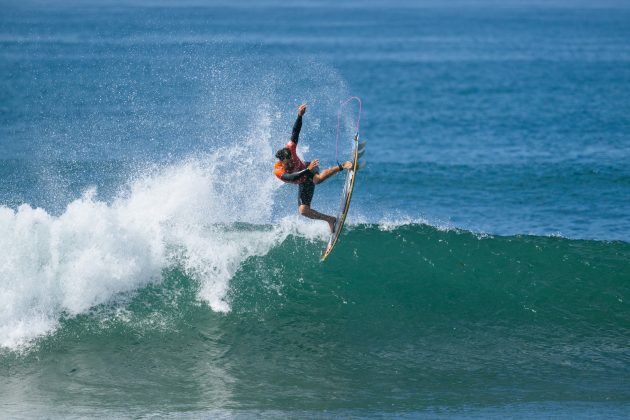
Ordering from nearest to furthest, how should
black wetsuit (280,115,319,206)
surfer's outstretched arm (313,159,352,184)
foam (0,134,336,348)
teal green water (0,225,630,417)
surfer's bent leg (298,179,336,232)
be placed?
teal green water (0,225,630,417) < surfer's outstretched arm (313,159,352,184) < black wetsuit (280,115,319,206) < foam (0,134,336,348) < surfer's bent leg (298,179,336,232)

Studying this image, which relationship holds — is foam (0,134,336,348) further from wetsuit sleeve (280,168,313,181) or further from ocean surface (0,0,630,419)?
wetsuit sleeve (280,168,313,181)

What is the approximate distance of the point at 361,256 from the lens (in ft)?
47.1

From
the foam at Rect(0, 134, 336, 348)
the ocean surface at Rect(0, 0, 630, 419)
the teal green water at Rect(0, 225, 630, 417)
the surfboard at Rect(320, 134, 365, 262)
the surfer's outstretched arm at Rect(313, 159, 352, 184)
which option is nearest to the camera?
the teal green water at Rect(0, 225, 630, 417)

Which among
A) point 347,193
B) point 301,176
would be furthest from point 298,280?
point 301,176

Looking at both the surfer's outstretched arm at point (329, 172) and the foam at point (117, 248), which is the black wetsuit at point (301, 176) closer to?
the surfer's outstretched arm at point (329, 172)

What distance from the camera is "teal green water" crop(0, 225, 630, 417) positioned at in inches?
400

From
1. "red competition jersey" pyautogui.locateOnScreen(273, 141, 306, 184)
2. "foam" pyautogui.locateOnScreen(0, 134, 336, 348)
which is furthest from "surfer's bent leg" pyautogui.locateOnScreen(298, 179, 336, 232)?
"foam" pyautogui.locateOnScreen(0, 134, 336, 348)

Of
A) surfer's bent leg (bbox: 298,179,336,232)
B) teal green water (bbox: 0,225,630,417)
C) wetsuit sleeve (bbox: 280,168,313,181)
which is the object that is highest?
wetsuit sleeve (bbox: 280,168,313,181)

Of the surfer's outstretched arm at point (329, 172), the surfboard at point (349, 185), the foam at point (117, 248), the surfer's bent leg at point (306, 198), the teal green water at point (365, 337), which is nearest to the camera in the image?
the teal green water at point (365, 337)

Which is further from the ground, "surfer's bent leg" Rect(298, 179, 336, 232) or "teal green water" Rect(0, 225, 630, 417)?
"surfer's bent leg" Rect(298, 179, 336, 232)

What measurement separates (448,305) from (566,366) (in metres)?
2.32

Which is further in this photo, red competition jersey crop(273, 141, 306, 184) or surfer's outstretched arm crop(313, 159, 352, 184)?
red competition jersey crop(273, 141, 306, 184)

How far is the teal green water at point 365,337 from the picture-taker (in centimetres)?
1016

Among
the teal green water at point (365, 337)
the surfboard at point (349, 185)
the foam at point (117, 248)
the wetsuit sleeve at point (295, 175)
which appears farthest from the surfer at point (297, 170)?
the foam at point (117, 248)
